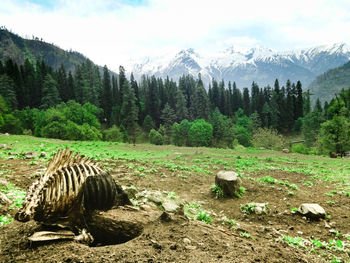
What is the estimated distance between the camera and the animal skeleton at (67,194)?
3.04 metres

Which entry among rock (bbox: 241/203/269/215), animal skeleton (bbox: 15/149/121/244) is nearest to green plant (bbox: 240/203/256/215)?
rock (bbox: 241/203/269/215)

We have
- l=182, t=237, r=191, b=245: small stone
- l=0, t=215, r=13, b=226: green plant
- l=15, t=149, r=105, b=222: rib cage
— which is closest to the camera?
l=15, t=149, r=105, b=222: rib cage

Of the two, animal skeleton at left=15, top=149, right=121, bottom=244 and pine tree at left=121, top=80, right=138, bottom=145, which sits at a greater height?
pine tree at left=121, top=80, right=138, bottom=145

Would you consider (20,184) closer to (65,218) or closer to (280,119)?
(65,218)

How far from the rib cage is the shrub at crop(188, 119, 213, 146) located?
192 ft

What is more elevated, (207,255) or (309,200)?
(207,255)

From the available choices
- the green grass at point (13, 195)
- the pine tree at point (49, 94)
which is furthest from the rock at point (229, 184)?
the pine tree at point (49, 94)

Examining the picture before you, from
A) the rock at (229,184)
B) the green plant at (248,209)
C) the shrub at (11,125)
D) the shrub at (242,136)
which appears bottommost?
the shrub at (242,136)

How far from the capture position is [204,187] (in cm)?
948

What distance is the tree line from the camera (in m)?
45.5

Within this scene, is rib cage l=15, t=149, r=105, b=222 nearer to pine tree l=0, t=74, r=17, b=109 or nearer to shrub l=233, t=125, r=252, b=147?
pine tree l=0, t=74, r=17, b=109

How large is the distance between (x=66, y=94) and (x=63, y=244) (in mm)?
83566

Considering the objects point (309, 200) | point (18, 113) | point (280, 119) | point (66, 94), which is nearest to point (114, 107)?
point (66, 94)

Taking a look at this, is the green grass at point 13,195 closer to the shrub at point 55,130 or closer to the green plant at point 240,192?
the green plant at point 240,192
